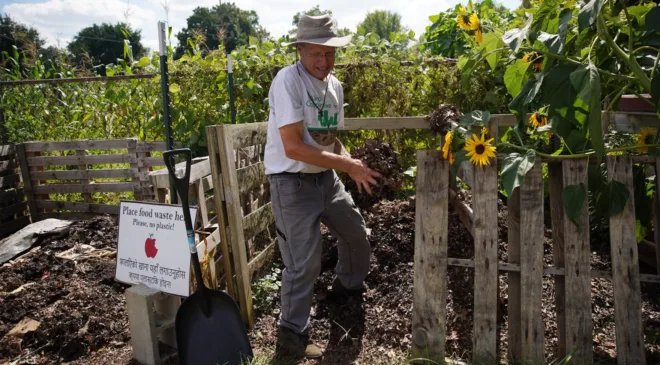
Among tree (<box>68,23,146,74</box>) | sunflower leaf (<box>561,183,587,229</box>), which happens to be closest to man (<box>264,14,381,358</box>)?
sunflower leaf (<box>561,183,587,229</box>)

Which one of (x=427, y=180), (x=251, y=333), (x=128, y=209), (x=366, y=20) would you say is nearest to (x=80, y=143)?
(x=128, y=209)

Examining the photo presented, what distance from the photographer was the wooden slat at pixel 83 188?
6.95 meters

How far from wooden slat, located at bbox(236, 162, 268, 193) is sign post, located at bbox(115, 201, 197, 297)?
26.2 inches

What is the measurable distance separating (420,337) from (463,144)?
1.00 meters

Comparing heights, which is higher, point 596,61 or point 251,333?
point 596,61

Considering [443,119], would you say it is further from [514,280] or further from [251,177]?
[251,177]

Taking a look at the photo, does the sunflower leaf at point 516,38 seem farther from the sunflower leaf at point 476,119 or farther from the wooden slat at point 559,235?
the wooden slat at point 559,235

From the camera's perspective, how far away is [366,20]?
8988 centimetres

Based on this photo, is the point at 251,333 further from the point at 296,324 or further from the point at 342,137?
the point at 342,137

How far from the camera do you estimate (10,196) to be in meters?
7.18

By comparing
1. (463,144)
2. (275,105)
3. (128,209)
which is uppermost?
(275,105)

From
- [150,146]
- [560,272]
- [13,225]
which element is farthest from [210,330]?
[13,225]

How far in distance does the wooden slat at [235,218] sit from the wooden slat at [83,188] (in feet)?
12.6

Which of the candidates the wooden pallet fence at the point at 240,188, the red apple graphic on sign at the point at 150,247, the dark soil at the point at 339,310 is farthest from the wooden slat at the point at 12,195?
the red apple graphic on sign at the point at 150,247
